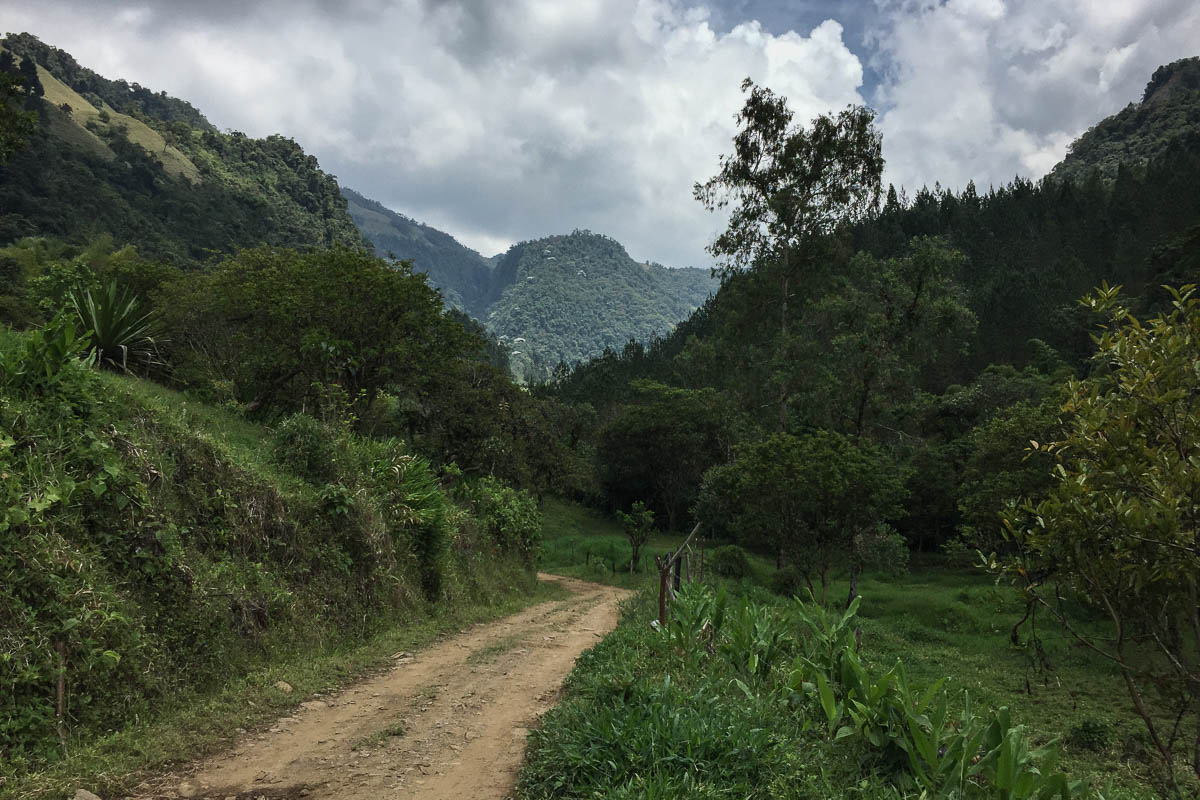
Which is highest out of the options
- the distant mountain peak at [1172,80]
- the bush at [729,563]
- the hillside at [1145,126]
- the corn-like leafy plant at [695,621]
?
the distant mountain peak at [1172,80]

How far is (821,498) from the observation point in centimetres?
1925

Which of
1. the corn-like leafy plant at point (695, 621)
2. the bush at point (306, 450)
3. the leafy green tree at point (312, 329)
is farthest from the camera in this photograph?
the leafy green tree at point (312, 329)

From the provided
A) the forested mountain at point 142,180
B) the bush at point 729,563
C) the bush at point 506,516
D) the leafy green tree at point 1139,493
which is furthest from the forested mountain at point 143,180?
the leafy green tree at point 1139,493

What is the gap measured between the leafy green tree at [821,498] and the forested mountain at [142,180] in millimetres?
43692

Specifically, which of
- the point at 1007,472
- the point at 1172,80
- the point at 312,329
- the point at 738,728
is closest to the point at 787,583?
the point at 1007,472

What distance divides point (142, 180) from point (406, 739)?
119228 millimetres

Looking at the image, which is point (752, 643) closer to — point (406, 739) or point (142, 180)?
point (406, 739)

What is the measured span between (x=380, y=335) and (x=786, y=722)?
15.6 meters

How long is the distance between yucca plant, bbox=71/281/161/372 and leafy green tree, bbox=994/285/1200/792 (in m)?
12.4

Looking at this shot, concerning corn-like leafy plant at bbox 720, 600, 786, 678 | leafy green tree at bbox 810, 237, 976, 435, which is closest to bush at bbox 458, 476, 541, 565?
corn-like leafy plant at bbox 720, 600, 786, 678

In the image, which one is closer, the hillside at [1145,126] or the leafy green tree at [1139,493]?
the leafy green tree at [1139,493]

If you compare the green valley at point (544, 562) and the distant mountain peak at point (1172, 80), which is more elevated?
the distant mountain peak at point (1172, 80)

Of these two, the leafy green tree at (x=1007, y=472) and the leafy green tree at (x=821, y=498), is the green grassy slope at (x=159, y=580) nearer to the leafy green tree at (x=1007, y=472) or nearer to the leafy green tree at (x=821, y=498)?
the leafy green tree at (x=821, y=498)

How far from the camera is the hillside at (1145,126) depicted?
11688 cm
